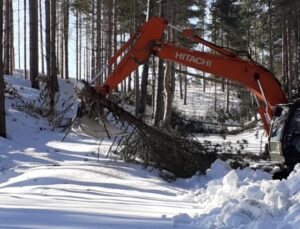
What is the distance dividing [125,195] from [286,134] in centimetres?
336

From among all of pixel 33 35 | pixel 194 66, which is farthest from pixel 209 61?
pixel 33 35

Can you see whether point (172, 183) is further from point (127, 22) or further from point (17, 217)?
point (127, 22)

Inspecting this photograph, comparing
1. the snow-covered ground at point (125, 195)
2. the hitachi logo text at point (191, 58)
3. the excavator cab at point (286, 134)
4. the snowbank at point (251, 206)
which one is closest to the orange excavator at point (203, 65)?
the hitachi logo text at point (191, 58)

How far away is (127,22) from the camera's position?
30625 mm

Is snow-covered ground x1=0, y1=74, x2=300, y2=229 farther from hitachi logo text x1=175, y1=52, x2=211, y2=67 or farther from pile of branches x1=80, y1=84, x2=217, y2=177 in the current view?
hitachi logo text x1=175, y1=52, x2=211, y2=67

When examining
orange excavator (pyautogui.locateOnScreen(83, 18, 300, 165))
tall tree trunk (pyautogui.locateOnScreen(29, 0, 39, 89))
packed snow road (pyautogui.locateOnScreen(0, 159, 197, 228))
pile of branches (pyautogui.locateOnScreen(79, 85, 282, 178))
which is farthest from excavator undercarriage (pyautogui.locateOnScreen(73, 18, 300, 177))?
tall tree trunk (pyautogui.locateOnScreen(29, 0, 39, 89))

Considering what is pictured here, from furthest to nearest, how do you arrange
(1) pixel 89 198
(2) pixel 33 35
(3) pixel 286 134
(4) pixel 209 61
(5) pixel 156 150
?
(2) pixel 33 35, (5) pixel 156 150, (4) pixel 209 61, (3) pixel 286 134, (1) pixel 89 198

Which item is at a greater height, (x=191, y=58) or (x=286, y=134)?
(x=191, y=58)

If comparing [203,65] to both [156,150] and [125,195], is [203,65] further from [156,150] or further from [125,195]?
[125,195]

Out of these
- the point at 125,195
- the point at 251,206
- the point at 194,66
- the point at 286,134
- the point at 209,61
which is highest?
the point at 209,61

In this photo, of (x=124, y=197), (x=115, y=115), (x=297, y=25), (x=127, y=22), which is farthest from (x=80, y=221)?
(x=297, y=25)

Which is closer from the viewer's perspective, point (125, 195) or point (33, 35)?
point (125, 195)

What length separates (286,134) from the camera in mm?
9820

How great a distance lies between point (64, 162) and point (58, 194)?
414cm
